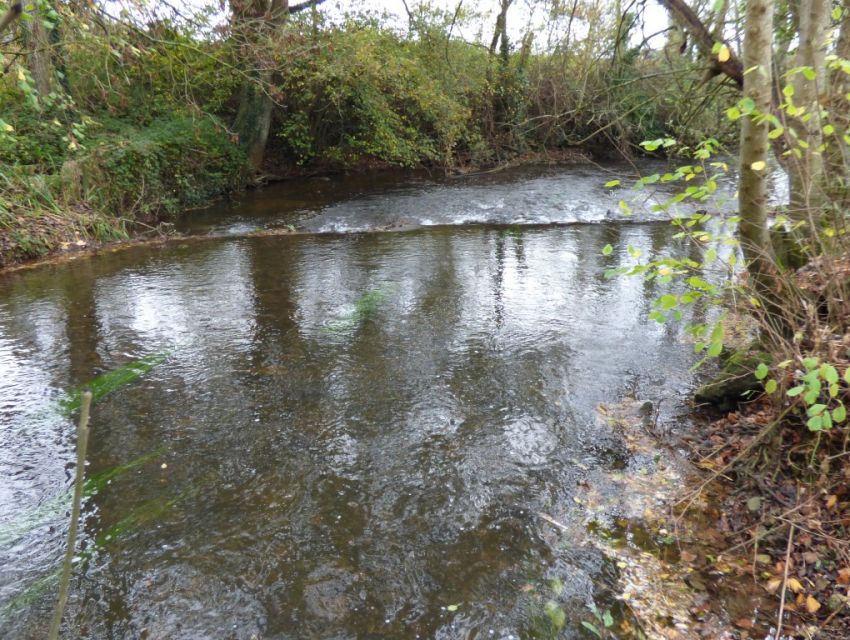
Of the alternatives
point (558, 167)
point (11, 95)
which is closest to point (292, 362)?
point (11, 95)

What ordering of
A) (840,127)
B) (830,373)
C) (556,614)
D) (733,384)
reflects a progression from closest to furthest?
(830,373) < (556,614) < (840,127) < (733,384)

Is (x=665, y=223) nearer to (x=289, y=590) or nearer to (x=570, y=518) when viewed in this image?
(x=570, y=518)

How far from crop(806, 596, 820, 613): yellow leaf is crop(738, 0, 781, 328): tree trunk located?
5.04ft

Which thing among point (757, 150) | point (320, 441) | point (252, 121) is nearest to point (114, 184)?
point (252, 121)

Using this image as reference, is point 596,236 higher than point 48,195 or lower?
lower

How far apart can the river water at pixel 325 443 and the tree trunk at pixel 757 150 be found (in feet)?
4.44

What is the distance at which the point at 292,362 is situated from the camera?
5.29 metres

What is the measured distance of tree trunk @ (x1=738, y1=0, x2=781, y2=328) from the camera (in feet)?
11.4

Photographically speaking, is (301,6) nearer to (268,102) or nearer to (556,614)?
(268,102)

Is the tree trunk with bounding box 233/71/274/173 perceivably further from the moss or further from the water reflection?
the moss

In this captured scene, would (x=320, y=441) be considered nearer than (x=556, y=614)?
No

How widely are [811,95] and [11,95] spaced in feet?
41.6

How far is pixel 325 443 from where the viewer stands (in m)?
4.07

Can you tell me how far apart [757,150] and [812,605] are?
270 cm
